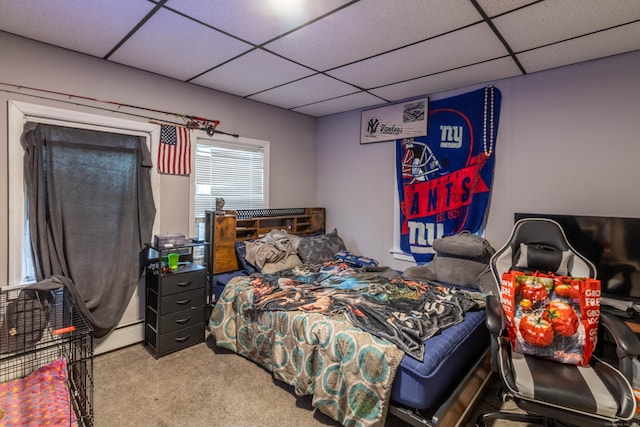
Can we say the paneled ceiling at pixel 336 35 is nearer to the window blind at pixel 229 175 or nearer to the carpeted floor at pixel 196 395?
the window blind at pixel 229 175

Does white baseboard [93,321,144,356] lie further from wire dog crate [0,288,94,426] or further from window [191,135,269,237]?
window [191,135,269,237]

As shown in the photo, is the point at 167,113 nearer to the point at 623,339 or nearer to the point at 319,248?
the point at 319,248

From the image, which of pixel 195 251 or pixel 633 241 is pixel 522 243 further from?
pixel 195 251

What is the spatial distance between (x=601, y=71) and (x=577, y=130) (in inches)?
17.6

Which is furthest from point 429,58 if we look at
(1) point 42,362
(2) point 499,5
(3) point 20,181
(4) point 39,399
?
(1) point 42,362

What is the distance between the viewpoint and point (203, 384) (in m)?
2.42

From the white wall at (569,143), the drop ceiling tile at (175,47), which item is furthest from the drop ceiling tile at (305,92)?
the white wall at (569,143)

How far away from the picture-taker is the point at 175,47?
245cm

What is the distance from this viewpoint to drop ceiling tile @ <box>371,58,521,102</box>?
2.71 m

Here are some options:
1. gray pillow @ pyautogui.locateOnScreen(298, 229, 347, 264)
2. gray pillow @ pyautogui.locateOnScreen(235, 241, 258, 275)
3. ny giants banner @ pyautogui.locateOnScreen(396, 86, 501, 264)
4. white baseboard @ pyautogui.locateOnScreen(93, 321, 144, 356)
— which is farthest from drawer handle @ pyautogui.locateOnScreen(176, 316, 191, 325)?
ny giants banner @ pyautogui.locateOnScreen(396, 86, 501, 264)

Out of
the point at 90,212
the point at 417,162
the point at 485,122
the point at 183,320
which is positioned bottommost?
the point at 183,320

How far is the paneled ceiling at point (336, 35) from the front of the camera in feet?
6.19

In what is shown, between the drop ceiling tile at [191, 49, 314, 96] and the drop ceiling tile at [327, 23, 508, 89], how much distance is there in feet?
1.26

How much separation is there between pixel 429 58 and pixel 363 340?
2.11 metres
